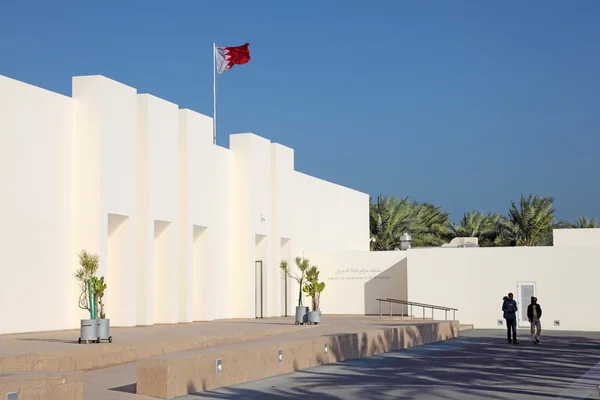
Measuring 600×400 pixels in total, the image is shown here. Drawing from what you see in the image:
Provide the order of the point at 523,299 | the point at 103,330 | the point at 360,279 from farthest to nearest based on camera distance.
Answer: the point at 360,279, the point at 523,299, the point at 103,330

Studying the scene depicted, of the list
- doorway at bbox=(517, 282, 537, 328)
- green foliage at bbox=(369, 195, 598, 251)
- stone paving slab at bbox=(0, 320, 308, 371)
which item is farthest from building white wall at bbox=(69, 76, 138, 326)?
green foliage at bbox=(369, 195, 598, 251)

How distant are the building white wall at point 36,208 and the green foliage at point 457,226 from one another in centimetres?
3258

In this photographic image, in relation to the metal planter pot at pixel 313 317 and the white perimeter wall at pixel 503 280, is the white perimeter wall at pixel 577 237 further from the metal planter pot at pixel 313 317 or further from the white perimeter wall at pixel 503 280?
the metal planter pot at pixel 313 317

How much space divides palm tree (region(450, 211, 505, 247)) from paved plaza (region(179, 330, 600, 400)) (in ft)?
119

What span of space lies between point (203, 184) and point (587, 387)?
21516mm

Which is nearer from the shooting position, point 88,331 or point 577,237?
point 88,331

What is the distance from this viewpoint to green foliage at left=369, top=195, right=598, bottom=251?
Answer: 59062 millimetres

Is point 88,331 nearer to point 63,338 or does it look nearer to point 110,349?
point 110,349

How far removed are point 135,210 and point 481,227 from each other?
36816 millimetres

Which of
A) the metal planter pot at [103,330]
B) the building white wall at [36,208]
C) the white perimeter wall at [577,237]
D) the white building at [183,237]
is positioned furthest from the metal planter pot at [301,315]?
the white perimeter wall at [577,237]

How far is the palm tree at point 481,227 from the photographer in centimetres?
6266

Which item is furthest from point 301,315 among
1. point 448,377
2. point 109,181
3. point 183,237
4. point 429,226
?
point 429,226

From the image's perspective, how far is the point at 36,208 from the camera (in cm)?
2647

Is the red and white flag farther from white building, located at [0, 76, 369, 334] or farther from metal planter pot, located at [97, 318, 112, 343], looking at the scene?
metal planter pot, located at [97, 318, 112, 343]
